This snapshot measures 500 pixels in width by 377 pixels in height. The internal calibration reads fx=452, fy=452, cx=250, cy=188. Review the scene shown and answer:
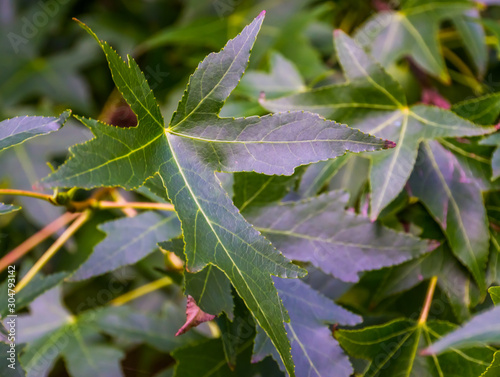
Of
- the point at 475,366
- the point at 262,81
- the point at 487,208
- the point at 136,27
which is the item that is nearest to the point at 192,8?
the point at 136,27

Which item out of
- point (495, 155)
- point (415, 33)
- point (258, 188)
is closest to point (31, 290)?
point (258, 188)

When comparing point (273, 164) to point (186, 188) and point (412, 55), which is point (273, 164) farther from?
point (412, 55)

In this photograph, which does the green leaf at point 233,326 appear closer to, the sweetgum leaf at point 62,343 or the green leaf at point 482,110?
the sweetgum leaf at point 62,343

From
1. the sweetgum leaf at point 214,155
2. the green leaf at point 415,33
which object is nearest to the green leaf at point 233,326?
the sweetgum leaf at point 214,155

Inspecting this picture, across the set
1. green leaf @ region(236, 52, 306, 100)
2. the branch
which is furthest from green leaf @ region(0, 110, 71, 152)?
green leaf @ region(236, 52, 306, 100)

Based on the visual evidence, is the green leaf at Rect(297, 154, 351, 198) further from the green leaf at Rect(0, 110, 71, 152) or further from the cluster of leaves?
the green leaf at Rect(0, 110, 71, 152)

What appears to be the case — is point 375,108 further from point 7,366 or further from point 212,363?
point 7,366
